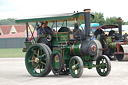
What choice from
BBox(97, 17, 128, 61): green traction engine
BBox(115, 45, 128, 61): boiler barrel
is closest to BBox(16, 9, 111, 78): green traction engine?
BBox(115, 45, 128, 61): boiler barrel

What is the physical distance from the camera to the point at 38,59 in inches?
485

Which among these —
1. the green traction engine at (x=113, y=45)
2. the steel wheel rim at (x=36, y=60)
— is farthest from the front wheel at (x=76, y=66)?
the green traction engine at (x=113, y=45)

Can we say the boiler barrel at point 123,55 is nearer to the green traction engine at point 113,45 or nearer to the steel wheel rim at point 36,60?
the green traction engine at point 113,45

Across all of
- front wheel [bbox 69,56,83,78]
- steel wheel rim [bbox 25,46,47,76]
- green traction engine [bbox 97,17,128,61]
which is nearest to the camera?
front wheel [bbox 69,56,83,78]

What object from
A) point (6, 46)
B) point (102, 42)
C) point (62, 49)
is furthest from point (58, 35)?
point (6, 46)

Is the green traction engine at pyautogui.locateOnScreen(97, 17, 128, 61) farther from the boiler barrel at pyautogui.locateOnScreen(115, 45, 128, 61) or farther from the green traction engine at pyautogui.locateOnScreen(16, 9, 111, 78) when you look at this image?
the green traction engine at pyautogui.locateOnScreen(16, 9, 111, 78)

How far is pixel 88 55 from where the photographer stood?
38.7ft

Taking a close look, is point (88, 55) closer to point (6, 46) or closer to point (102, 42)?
point (102, 42)

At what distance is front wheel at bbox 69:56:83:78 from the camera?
1111cm

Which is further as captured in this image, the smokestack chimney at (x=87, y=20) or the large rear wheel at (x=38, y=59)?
the large rear wheel at (x=38, y=59)

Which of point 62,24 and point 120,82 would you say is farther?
point 62,24

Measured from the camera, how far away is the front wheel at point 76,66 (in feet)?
36.4

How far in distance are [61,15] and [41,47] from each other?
1248 millimetres

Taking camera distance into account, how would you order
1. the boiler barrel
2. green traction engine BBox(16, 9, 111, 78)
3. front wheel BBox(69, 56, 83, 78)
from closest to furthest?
front wheel BBox(69, 56, 83, 78) < green traction engine BBox(16, 9, 111, 78) < the boiler barrel
